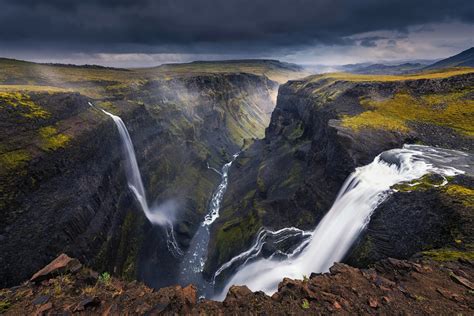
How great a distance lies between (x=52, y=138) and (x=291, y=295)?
4246cm

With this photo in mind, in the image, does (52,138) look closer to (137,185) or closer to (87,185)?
(87,185)

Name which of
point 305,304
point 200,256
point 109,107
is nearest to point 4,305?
point 305,304

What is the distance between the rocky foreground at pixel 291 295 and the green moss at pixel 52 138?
93.5 ft

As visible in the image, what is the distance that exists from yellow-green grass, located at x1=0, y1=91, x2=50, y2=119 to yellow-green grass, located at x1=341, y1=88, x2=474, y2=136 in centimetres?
5217

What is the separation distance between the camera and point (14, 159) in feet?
109

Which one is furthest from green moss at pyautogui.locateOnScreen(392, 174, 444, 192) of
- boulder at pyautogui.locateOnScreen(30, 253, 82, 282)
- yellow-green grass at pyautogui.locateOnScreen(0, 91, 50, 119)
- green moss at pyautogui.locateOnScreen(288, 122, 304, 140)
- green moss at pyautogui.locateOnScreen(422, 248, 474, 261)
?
green moss at pyautogui.locateOnScreen(288, 122, 304, 140)

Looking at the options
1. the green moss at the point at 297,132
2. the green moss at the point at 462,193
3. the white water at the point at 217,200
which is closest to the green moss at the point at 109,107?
the white water at the point at 217,200

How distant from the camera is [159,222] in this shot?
66.4 meters

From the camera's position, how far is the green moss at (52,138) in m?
38.8

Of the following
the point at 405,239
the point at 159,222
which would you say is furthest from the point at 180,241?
the point at 405,239

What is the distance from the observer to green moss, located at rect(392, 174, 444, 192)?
25578 millimetres

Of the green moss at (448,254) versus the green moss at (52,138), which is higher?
the green moss at (52,138)

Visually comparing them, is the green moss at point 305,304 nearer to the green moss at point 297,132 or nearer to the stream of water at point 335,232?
the stream of water at point 335,232

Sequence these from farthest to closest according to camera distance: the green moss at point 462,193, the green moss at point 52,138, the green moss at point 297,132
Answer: the green moss at point 297,132 < the green moss at point 52,138 < the green moss at point 462,193
